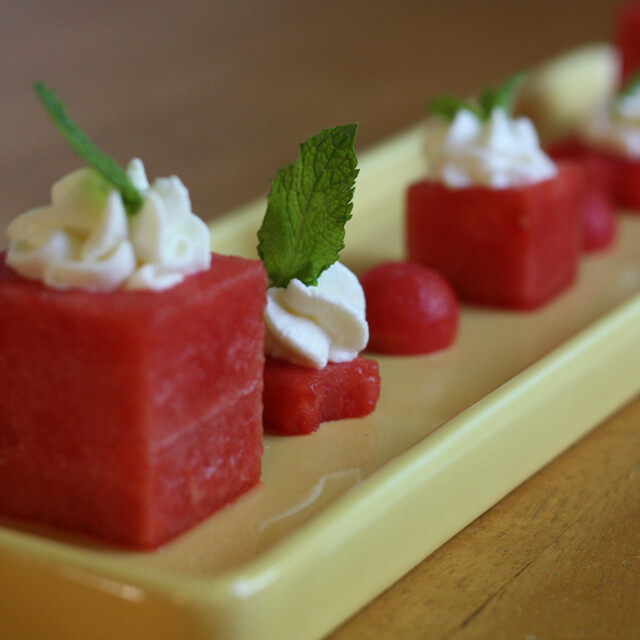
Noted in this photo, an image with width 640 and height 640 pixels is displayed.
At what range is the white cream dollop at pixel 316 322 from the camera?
6.30ft

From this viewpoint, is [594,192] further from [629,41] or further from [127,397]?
[127,397]

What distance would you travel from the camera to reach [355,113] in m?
4.03

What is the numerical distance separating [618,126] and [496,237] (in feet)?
2.54

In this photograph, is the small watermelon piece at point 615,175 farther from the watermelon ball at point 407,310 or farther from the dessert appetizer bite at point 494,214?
the watermelon ball at point 407,310

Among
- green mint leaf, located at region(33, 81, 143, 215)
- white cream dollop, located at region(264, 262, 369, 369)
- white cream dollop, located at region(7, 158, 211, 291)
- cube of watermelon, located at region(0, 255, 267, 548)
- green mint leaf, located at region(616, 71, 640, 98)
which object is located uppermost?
green mint leaf, located at region(33, 81, 143, 215)

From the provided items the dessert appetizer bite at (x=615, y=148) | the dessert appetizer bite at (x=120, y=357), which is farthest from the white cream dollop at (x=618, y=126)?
the dessert appetizer bite at (x=120, y=357)

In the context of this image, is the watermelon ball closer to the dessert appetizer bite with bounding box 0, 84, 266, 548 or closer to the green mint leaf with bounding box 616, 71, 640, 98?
the dessert appetizer bite with bounding box 0, 84, 266, 548

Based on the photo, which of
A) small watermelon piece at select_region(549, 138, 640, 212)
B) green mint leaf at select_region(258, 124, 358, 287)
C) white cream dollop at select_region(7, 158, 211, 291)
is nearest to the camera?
white cream dollop at select_region(7, 158, 211, 291)

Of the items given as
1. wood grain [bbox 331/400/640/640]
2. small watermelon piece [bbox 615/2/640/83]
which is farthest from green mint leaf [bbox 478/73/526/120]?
small watermelon piece [bbox 615/2/640/83]

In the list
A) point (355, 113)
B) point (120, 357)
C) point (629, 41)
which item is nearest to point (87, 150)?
point (120, 357)

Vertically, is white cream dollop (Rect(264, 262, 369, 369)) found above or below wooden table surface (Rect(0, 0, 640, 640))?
above

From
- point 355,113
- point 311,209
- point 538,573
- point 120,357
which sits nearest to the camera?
point 120,357

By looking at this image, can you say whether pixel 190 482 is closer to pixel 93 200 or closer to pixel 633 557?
pixel 93 200

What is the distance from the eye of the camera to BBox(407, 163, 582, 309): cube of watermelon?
→ 2.45 m
